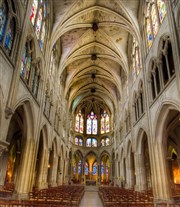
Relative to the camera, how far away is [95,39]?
87.8 ft

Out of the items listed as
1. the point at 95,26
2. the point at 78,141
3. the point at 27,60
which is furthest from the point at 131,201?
the point at 78,141

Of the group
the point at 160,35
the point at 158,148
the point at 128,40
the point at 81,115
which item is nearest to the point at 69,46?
the point at 128,40

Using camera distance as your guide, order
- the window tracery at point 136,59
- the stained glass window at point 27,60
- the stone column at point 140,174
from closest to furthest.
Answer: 1. the stained glass window at point 27,60
2. the stone column at point 140,174
3. the window tracery at point 136,59

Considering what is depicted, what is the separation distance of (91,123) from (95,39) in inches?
1034

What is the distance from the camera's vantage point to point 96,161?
46.3 m

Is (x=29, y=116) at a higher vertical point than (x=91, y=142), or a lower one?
lower

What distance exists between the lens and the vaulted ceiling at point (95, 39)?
20578 millimetres

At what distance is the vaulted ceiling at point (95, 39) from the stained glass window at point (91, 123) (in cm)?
1090

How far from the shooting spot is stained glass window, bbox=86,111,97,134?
4805cm

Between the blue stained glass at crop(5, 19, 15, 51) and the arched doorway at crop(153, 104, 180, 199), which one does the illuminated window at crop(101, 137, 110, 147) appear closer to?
the arched doorway at crop(153, 104, 180, 199)

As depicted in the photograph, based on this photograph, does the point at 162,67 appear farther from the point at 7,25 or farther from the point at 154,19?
the point at 7,25

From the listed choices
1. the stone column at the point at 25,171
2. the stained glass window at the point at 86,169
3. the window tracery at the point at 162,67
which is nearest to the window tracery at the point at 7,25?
the stone column at the point at 25,171

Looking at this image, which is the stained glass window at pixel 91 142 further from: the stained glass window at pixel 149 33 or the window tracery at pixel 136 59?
the stained glass window at pixel 149 33

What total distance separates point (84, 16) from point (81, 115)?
2954cm
